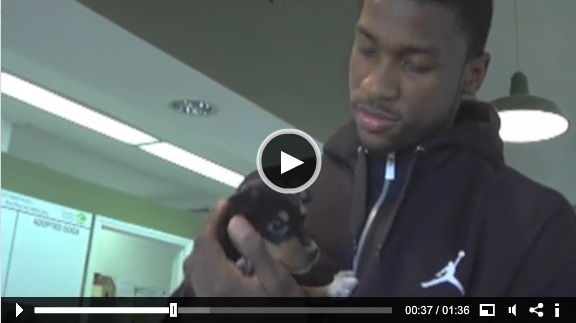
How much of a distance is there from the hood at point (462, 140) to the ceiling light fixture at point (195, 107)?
11.6 inches

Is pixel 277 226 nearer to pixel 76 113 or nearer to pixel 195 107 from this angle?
pixel 76 113

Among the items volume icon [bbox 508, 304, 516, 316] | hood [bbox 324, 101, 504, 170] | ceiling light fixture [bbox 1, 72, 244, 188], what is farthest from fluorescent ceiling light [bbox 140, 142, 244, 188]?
volume icon [bbox 508, 304, 516, 316]

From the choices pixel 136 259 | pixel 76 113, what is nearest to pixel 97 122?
pixel 76 113

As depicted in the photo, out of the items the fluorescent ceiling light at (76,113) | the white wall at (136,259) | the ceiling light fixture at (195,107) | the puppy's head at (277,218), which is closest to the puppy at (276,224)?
the puppy's head at (277,218)

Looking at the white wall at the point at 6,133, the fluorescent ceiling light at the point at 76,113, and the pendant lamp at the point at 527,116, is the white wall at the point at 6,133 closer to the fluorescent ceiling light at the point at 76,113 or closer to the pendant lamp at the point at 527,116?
the fluorescent ceiling light at the point at 76,113

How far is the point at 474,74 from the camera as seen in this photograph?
1.37ft

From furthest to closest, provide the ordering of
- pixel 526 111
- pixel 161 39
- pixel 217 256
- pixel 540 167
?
pixel 161 39 < pixel 526 111 < pixel 540 167 < pixel 217 256

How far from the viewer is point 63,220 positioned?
0.59 metres

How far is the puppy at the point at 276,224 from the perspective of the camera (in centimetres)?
33

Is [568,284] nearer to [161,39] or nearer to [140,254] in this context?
[140,254]

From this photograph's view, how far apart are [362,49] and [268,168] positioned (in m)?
0.11

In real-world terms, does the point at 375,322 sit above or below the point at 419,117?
below

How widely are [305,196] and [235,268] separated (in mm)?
56

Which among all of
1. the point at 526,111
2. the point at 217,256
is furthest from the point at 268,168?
the point at 526,111
